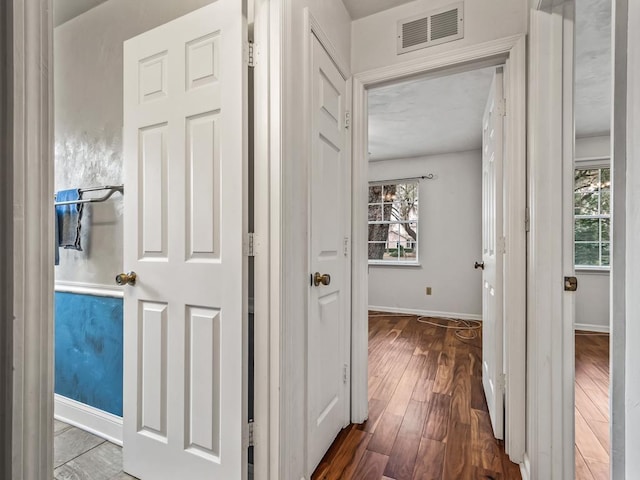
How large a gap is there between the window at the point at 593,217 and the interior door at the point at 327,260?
12.8 feet

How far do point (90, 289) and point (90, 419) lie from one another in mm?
726

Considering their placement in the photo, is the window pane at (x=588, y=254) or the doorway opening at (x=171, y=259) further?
the window pane at (x=588, y=254)

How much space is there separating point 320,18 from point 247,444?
1845mm

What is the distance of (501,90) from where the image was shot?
5.43 ft

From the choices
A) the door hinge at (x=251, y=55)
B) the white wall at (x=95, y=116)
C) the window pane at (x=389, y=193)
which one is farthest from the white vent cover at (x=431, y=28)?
the window pane at (x=389, y=193)

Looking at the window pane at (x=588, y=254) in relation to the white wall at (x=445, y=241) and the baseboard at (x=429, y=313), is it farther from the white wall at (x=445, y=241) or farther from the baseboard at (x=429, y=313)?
the baseboard at (x=429, y=313)

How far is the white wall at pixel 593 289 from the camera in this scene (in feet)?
12.9

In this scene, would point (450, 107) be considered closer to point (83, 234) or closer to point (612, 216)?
point (612, 216)

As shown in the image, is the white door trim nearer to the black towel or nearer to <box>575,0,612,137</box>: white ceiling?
the black towel

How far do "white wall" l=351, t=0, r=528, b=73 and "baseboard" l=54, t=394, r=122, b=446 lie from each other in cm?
239

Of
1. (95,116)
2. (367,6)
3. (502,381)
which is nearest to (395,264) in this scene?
(502,381)

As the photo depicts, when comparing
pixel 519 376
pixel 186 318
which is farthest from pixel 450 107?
pixel 186 318

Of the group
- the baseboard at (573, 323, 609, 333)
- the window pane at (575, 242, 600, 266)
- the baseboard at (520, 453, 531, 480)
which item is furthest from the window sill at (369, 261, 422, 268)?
the baseboard at (520, 453, 531, 480)

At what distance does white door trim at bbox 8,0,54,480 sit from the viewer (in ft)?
1.45
